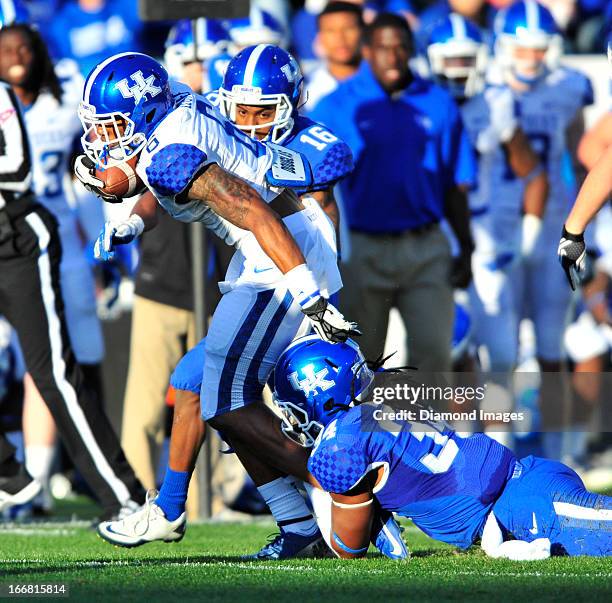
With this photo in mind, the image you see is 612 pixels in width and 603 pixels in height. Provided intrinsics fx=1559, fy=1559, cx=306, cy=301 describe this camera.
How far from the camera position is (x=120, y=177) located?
5.30 m

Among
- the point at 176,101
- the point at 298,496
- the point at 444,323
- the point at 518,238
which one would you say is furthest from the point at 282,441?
the point at 518,238

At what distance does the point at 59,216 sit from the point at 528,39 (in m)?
3.05

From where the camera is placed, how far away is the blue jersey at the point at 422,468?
198 inches

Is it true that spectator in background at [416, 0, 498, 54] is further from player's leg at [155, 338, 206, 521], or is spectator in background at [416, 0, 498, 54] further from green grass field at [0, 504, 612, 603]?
green grass field at [0, 504, 612, 603]

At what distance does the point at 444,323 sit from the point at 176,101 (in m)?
2.89

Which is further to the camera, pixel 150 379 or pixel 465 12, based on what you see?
pixel 465 12

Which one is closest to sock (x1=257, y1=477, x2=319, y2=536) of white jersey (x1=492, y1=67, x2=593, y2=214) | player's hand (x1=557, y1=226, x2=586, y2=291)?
player's hand (x1=557, y1=226, x2=586, y2=291)

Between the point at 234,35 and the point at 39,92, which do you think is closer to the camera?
the point at 39,92

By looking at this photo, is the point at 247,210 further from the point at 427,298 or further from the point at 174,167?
the point at 427,298

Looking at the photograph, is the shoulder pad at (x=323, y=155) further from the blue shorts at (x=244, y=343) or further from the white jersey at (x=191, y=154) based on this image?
the blue shorts at (x=244, y=343)

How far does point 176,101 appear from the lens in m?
5.36

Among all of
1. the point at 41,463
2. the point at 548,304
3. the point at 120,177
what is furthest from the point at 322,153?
the point at 548,304

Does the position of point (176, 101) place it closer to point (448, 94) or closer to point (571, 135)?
point (448, 94)

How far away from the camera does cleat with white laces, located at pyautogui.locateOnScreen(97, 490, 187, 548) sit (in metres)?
5.69
